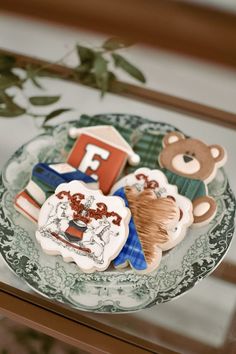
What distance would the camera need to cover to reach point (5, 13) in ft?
4.00

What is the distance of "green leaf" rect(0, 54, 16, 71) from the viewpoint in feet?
3.22

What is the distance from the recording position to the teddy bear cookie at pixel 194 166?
81cm

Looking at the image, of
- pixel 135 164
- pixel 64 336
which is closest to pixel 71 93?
pixel 135 164

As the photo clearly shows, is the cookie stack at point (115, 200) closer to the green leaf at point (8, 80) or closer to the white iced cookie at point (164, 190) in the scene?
the white iced cookie at point (164, 190)

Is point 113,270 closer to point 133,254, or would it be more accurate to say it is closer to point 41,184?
point 133,254

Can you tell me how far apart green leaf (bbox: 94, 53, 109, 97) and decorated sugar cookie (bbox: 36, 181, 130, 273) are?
10.6 inches

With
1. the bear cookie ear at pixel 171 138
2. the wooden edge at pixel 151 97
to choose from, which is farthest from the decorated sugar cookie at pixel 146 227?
the wooden edge at pixel 151 97

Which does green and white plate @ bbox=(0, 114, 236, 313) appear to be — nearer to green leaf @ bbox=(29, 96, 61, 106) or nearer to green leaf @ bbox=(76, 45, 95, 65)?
green leaf @ bbox=(29, 96, 61, 106)

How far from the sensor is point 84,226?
75 centimetres

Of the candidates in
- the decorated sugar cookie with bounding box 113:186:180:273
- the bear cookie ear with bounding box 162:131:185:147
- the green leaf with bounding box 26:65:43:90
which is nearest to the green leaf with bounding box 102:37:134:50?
the green leaf with bounding box 26:65:43:90

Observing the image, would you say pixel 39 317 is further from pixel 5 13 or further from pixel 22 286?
pixel 5 13

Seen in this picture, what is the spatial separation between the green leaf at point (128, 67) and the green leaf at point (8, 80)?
16 cm

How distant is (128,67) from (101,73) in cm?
5

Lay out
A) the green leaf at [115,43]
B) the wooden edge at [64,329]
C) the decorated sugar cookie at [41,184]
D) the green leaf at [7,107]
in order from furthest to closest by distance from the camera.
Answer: the green leaf at [115,43] < the green leaf at [7,107] < the decorated sugar cookie at [41,184] < the wooden edge at [64,329]
